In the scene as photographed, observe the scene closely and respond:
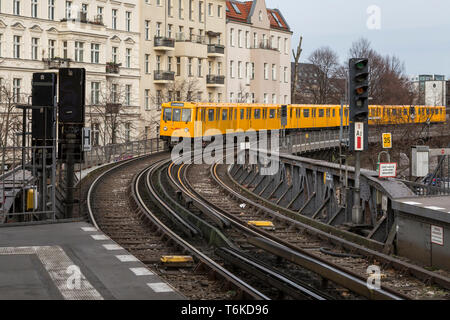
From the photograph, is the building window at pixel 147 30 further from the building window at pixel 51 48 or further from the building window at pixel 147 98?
the building window at pixel 51 48

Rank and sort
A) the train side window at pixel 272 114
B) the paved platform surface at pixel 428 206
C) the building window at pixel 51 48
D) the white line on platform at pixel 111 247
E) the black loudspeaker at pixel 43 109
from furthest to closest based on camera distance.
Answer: the train side window at pixel 272 114
the building window at pixel 51 48
the black loudspeaker at pixel 43 109
the paved platform surface at pixel 428 206
the white line on platform at pixel 111 247

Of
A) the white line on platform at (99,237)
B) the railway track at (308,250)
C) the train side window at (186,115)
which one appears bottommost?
the railway track at (308,250)

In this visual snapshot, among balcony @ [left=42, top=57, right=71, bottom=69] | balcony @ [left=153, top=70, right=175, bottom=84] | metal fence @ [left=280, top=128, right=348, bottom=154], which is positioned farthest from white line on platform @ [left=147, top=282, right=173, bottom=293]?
balcony @ [left=153, top=70, right=175, bottom=84]

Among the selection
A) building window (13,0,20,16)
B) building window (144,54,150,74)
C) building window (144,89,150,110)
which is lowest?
building window (144,89,150,110)

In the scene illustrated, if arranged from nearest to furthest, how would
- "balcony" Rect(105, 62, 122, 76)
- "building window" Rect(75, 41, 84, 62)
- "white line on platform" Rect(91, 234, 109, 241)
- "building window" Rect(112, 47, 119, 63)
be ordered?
"white line on platform" Rect(91, 234, 109, 241), "building window" Rect(75, 41, 84, 62), "balcony" Rect(105, 62, 122, 76), "building window" Rect(112, 47, 119, 63)

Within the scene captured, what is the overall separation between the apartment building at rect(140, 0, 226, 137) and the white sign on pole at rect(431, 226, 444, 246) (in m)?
46.4

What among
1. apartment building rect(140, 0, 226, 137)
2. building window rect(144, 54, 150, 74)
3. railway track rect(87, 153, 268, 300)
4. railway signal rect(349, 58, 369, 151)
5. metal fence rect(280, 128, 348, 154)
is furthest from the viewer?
building window rect(144, 54, 150, 74)

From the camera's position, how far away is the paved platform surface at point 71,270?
31.0 ft

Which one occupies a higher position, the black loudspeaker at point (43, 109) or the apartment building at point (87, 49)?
the apartment building at point (87, 49)

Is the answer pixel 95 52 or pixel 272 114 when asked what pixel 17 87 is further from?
pixel 272 114

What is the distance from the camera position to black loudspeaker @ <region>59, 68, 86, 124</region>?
1798 cm

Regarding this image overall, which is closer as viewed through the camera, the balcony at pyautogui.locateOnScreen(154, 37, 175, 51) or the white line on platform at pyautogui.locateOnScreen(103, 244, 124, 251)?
the white line on platform at pyautogui.locateOnScreen(103, 244, 124, 251)

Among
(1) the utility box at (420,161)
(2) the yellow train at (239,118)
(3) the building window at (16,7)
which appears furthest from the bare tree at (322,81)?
(1) the utility box at (420,161)

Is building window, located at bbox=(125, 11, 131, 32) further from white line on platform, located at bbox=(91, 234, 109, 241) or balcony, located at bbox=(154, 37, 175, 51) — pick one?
white line on platform, located at bbox=(91, 234, 109, 241)
